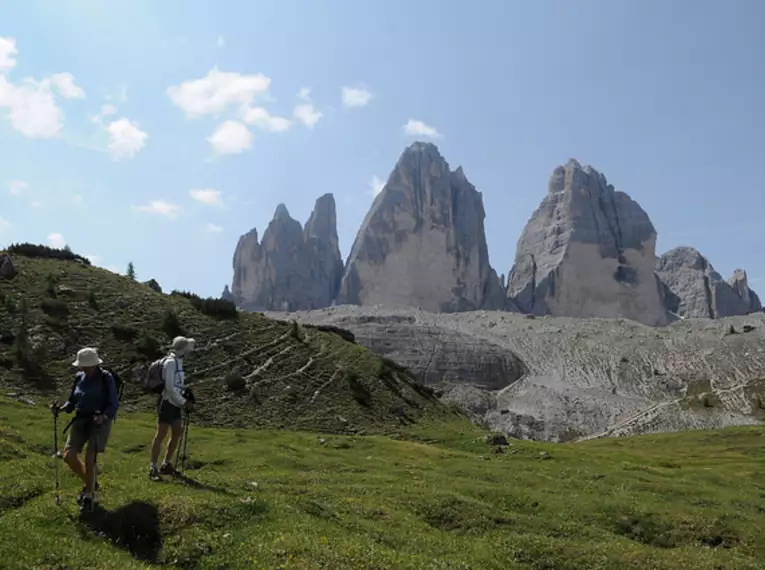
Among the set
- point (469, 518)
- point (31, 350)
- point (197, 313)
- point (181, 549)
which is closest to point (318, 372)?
point (197, 313)

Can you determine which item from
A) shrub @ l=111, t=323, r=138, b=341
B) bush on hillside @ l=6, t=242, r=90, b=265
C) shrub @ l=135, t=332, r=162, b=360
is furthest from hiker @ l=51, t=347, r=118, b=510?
bush on hillside @ l=6, t=242, r=90, b=265

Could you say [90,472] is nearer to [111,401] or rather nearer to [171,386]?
[111,401]

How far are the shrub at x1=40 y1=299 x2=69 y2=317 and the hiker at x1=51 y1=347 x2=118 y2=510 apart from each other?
4000 centimetres

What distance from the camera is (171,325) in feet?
178

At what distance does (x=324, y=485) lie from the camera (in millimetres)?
21438

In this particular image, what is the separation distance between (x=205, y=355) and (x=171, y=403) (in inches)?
1445

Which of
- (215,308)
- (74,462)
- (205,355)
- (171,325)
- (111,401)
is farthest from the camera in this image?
(215,308)

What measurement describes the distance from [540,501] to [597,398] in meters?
101

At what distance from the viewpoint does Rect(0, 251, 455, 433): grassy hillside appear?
151ft

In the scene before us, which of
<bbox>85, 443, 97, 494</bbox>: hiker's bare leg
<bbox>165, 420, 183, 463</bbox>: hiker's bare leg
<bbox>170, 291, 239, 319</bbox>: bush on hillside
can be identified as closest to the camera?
<bbox>85, 443, 97, 494</bbox>: hiker's bare leg

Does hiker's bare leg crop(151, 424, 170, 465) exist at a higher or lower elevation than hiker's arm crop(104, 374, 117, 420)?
lower

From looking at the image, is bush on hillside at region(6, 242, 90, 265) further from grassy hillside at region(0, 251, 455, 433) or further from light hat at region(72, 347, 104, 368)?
light hat at region(72, 347, 104, 368)

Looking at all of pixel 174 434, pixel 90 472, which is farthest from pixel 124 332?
pixel 90 472

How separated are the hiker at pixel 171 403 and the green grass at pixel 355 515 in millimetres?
826
